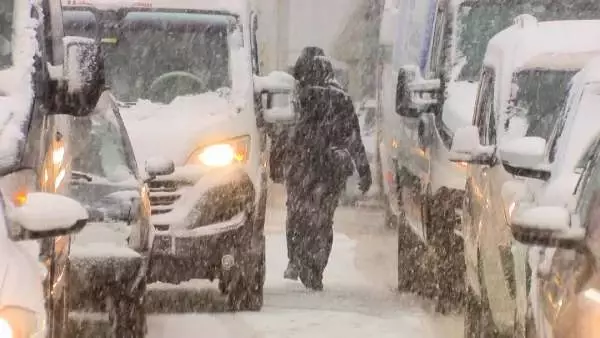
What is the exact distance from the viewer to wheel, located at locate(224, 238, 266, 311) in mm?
9750

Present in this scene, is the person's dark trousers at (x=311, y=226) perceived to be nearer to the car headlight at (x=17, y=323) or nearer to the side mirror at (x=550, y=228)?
the side mirror at (x=550, y=228)

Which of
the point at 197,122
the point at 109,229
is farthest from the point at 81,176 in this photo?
the point at 197,122

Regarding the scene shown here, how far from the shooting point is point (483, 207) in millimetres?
7312

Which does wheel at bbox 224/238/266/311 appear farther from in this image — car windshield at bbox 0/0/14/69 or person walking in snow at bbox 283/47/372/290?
car windshield at bbox 0/0/14/69

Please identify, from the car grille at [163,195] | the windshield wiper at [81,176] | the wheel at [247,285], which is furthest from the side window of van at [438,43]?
the windshield wiper at [81,176]

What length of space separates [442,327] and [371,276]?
2.74 metres

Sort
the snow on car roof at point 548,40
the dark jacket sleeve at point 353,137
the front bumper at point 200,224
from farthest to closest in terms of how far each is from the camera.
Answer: the dark jacket sleeve at point 353,137 < the front bumper at point 200,224 < the snow on car roof at point 548,40

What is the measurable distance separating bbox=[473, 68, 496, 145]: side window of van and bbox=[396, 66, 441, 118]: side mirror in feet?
5.17

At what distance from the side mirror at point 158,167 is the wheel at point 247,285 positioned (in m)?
0.94

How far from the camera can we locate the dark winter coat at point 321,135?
11.1 m

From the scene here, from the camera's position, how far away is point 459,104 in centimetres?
991

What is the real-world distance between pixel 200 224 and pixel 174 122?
0.74 meters

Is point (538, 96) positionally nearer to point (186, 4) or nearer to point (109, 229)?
point (109, 229)

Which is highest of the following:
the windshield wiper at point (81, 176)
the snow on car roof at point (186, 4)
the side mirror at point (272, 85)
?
the snow on car roof at point (186, 4)
